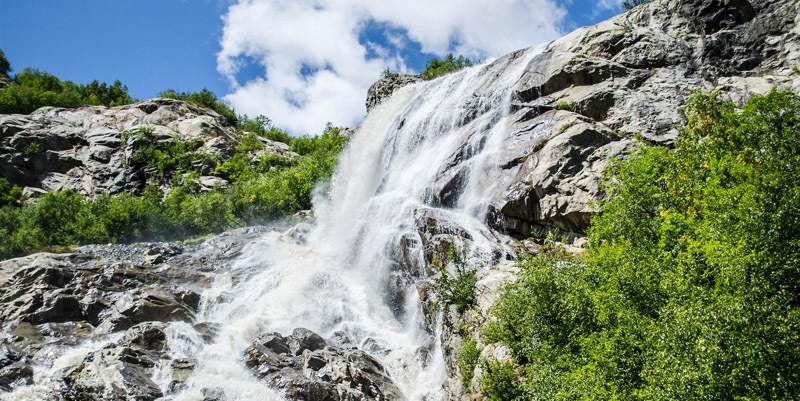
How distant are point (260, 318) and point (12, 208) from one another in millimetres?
45368

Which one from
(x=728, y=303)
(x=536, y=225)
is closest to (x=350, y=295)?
(x=536, y=225)

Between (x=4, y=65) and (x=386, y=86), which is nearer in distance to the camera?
(x=386, y=86)

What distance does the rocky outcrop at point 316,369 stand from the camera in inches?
625

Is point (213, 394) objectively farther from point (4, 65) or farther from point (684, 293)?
point (4, 65)

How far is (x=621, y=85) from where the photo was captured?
2698 cm

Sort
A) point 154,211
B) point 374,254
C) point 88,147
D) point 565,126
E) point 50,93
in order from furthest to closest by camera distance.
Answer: point 50,93 → point 88,147 → point 154,211 → point 374,254 → point 565,126

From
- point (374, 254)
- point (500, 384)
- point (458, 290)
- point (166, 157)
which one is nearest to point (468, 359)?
point (500, 384)

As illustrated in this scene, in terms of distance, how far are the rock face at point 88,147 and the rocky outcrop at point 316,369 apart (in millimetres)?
38574

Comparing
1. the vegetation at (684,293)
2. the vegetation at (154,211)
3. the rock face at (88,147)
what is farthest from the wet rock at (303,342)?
the rock face at (88,147)

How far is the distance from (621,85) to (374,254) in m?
18.5

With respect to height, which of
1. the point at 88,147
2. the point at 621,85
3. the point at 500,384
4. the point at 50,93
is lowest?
the point at 500,384

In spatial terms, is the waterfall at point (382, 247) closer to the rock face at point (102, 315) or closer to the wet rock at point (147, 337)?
the wet rock at point (147, 337)

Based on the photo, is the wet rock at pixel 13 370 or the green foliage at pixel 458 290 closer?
the wet rock at pixel 13 370

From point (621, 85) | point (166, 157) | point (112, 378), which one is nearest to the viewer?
point (112, 378)
